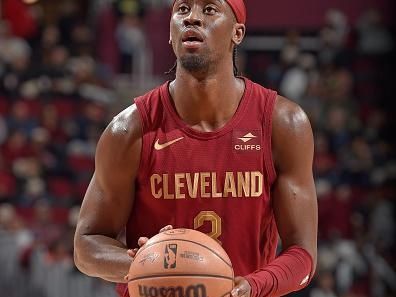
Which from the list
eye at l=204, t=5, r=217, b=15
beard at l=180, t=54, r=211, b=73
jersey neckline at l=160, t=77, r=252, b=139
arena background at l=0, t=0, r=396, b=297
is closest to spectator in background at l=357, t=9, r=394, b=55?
arena background at l=0, t=0, r=396, b=297

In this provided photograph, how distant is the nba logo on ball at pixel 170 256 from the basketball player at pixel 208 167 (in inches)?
27.1

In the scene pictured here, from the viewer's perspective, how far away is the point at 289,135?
14.8 feet

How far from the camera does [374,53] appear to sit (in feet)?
50.1

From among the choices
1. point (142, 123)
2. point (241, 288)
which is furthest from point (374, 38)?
point (241, 288)

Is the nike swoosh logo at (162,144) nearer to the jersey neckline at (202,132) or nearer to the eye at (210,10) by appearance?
the jersey neckline at (202,132)

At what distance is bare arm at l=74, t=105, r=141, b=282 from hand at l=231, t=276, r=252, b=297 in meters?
0.83

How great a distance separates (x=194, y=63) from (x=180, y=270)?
3.67 ft

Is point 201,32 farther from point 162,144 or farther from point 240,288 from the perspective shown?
point 240,288

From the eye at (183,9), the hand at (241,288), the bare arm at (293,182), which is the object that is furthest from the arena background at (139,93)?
the hand at (241,288)

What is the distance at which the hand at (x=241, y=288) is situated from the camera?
3.75 metres

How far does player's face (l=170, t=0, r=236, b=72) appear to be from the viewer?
14.2ft

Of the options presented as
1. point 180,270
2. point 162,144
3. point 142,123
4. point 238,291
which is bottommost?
point 238,291

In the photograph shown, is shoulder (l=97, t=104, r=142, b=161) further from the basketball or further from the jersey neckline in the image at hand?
the basketball

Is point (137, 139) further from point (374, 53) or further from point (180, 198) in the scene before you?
point (374, 53)
